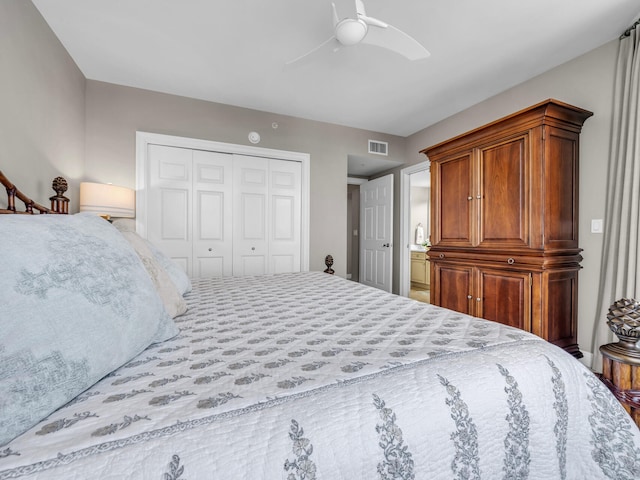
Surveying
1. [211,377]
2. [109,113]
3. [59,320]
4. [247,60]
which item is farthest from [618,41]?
[109,113]

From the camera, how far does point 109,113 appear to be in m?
3.04

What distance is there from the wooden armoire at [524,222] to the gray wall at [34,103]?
3449mm

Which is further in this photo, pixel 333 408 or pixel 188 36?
pixel 188 36

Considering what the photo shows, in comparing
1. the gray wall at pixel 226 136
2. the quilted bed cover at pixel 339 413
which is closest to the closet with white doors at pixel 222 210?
the gray wall at pixel 226 136

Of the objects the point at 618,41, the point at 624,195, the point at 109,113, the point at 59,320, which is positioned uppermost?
the point at 618,41

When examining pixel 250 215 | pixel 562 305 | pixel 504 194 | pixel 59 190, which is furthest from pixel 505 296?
pixel 59 190

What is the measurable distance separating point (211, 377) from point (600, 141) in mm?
3258

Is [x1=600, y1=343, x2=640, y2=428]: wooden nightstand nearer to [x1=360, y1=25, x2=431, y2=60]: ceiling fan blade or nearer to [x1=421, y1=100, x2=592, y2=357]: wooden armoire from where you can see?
[x1=421, y1=100, x2=592, y2=357]: wooden armoire

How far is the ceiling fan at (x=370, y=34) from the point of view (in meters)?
1.70

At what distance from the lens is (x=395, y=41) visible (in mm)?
1909

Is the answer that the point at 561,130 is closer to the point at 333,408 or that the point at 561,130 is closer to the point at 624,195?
the point at 624,195

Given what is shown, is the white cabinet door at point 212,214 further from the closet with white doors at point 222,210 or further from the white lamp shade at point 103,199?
the white lamp shade at point 103,199

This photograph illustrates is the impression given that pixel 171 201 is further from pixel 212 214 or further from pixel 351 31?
pixel 351 31

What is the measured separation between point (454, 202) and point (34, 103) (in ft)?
11.6
